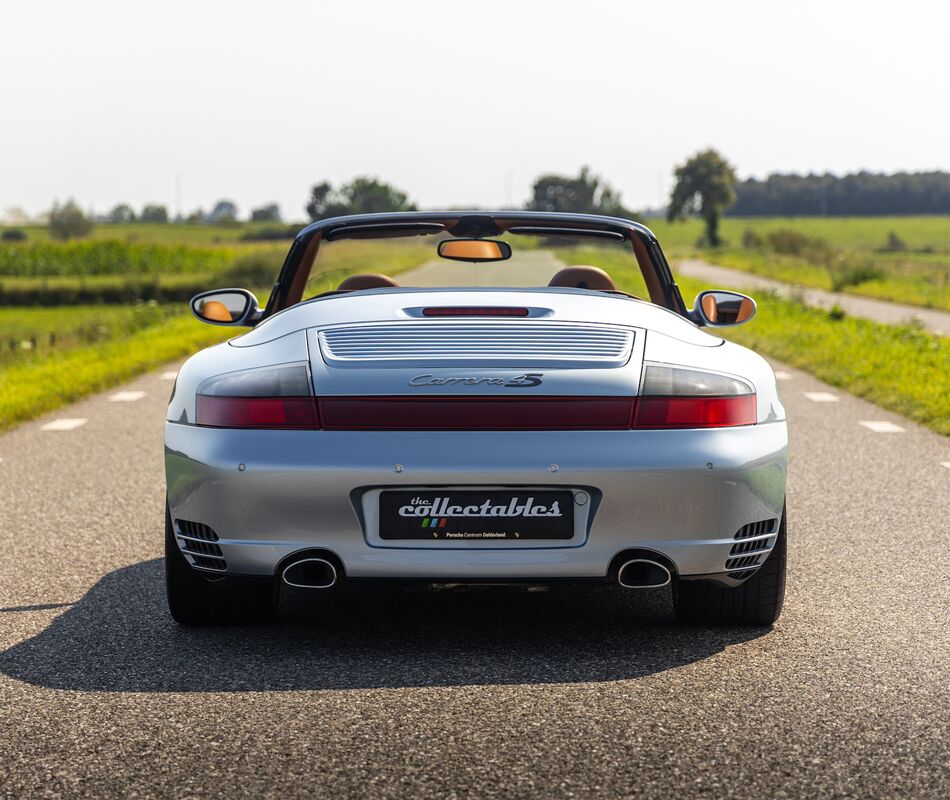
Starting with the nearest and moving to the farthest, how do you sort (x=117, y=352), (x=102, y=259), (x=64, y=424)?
(x=64, y=424), (x=117, y=352), (x=102, y=259)

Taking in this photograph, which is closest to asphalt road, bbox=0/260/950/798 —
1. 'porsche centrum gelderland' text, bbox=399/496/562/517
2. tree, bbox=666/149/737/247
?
'porsche centrum gelderland' text, bbox=399/496/562/517

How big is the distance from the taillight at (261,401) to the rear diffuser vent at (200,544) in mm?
316

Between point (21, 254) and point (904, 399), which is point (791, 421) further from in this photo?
point (21, 254)

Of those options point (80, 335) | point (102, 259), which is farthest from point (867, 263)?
point (102, 259)

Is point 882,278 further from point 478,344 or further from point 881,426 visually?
point 478,344

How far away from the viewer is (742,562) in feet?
14.1

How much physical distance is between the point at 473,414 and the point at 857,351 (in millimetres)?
12453

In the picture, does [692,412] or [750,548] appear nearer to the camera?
[692,412]

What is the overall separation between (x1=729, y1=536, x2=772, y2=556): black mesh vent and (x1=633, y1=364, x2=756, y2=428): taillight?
1.16 feet

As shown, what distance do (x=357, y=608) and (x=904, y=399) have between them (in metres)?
7.70

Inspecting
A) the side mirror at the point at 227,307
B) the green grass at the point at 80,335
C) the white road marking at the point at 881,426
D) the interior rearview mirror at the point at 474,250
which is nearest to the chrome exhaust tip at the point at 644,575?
the interior rearview mirror at the point at 474,250

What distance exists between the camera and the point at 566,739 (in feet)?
11.4

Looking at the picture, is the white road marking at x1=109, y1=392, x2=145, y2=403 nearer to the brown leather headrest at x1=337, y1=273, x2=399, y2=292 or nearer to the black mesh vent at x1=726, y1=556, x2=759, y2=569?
the brown leather headrest at x1=337, y1=273, x2=399, y2=292

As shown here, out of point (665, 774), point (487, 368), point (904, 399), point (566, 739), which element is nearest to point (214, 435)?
point (487, 368)
